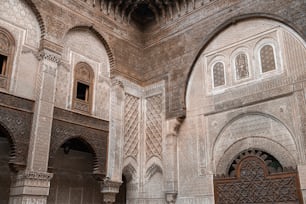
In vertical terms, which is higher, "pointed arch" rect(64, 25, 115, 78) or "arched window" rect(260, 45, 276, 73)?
"pointed arch" rect(64, 25, 115, 78)

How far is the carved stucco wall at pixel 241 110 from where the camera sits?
5.75m

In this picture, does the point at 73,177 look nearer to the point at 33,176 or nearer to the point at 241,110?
the point at 33,176

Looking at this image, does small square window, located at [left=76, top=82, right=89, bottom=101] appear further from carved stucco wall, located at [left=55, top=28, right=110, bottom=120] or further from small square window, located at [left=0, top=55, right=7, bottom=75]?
small square window, located at [left=0, top=55, right=7, bottom=75]

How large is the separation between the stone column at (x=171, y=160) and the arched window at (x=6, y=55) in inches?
148

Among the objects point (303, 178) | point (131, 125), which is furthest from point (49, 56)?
point (303, 178)

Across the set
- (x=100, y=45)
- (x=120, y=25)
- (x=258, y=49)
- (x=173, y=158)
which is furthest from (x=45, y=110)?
(x=258, y=49)

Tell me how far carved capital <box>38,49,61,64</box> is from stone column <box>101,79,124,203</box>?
168 cm

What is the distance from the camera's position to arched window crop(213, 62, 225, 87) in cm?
707

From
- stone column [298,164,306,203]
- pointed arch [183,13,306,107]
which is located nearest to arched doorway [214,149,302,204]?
stone column [298,164,306,203]

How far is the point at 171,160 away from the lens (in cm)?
721

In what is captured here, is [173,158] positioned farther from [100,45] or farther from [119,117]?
[100,45]

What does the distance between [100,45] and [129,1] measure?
1552 millimetres

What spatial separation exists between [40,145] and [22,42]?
214 cm

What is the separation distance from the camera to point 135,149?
7883 millimetres
